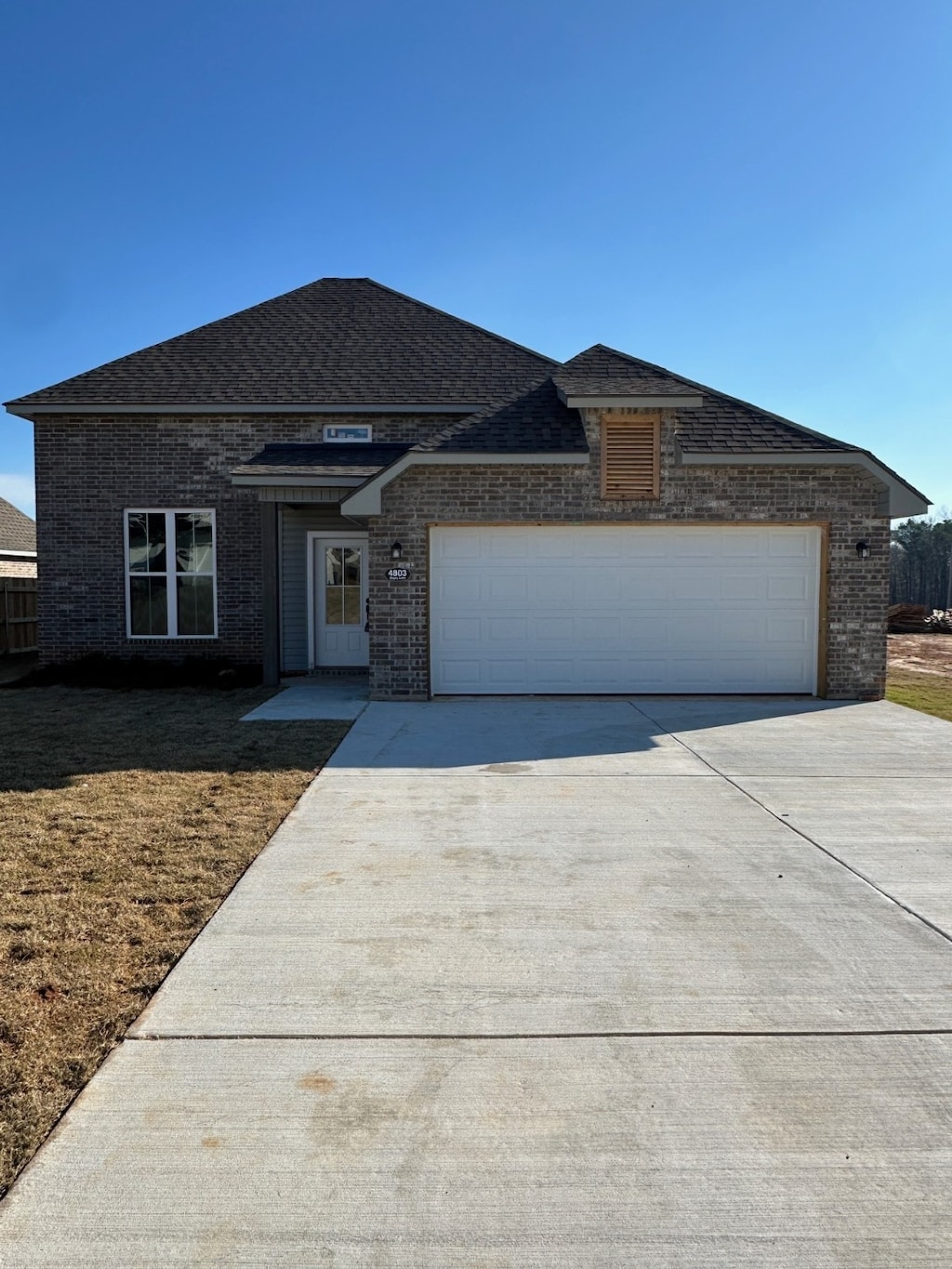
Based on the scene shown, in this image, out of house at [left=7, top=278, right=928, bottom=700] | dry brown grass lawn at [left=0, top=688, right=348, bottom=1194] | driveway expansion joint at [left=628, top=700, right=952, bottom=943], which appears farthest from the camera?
house at [left=7, top=278, right=928, bottom=700]

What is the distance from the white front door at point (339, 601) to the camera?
13.8 m

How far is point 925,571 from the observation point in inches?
1647

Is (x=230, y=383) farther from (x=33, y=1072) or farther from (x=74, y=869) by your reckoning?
(x=33, y=1072)

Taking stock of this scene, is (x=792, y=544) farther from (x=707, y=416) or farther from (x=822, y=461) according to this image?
(x=707, y=416)

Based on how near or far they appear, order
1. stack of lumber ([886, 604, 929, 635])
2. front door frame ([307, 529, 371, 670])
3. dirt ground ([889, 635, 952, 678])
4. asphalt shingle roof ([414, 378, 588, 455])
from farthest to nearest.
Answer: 1. stack of lumber ([886, 604, 929, 635])
2. dirt ground ([889, 635, 952, 678])
3. front door frame ([307, 529, 371, 670])
4. asphalt shingle roof ([414, 378, 588, 455])

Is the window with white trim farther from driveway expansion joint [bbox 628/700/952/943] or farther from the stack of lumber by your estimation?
the stack of lumber

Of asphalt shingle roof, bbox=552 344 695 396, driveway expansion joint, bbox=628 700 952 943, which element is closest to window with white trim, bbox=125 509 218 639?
asphalt shingle roof, bbox=552 344 695 396

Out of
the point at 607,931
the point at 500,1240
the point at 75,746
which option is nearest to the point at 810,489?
the point at 607,931

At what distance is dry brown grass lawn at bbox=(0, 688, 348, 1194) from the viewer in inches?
122

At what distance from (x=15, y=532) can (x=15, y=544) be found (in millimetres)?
984

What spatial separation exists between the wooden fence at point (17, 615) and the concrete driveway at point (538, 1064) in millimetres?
15870

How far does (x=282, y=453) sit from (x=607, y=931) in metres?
10.4

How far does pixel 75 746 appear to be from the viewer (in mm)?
8383

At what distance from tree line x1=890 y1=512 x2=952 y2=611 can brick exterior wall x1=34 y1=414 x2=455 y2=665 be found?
1233 inches
